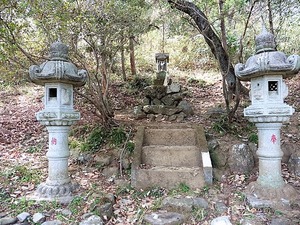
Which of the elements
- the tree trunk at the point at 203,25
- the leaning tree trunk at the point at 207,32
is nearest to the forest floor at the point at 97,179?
the leaning tree trunk at the point at 207,32

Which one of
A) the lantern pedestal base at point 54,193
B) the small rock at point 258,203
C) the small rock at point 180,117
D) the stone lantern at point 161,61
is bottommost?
the small rock at point 258,203

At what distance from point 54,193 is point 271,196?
10.7 feet

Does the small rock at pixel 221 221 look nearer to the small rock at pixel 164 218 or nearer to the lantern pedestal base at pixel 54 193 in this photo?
the small rock at pixel 164 218

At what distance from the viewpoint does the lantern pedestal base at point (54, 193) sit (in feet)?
13.0

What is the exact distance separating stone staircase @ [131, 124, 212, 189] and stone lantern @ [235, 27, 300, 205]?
896 mm

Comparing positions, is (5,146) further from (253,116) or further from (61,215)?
(253,116)

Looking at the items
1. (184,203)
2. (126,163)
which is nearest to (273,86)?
(184,203)

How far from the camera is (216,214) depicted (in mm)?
3760

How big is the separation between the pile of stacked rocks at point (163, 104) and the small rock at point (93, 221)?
4311 mm

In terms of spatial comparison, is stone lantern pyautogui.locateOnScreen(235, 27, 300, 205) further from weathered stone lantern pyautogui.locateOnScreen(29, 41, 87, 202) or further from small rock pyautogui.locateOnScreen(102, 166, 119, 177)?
weathered stone lantern pyautogui.locateOnScreen(29, 41, 87, 202)

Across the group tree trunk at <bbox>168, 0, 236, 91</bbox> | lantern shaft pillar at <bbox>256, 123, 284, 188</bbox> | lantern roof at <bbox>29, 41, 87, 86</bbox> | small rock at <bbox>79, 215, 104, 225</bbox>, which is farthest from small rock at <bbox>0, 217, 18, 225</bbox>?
tree trunk at <bbox>168, 0, 236, 91</bbox>

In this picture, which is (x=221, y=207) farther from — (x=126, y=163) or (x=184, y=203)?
(x=126, y=163)

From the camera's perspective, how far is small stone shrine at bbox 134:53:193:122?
25.3ft

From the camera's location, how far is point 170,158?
5.05m
